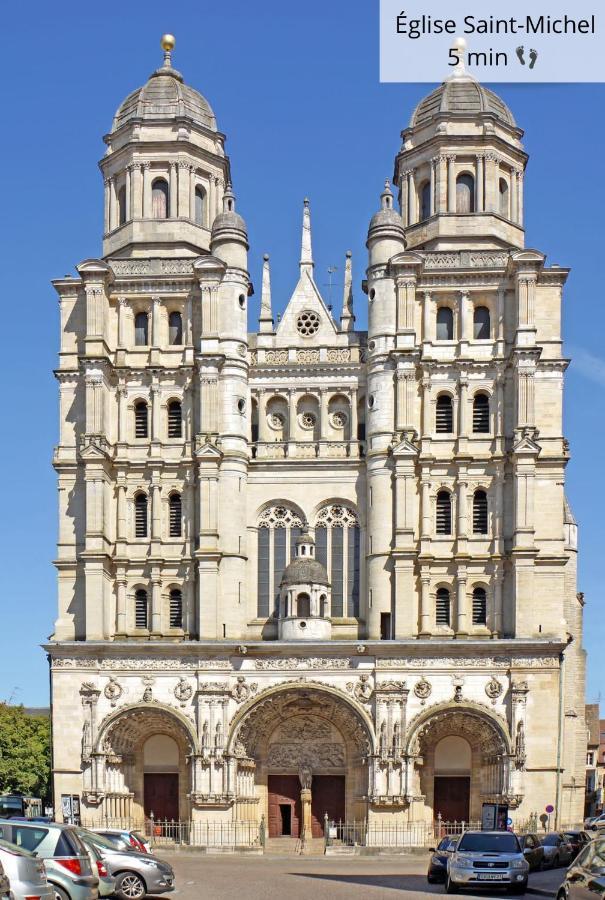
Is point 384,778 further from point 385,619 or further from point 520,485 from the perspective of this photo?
point 520,485

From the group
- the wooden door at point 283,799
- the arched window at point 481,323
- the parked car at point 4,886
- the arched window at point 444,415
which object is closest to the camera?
the parked car at point 4,886

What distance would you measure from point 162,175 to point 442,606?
21.6 m

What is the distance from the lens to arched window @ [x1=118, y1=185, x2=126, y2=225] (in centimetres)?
6806

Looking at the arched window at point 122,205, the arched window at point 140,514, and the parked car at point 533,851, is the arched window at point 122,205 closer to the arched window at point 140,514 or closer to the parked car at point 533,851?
the arched window at point 140,514

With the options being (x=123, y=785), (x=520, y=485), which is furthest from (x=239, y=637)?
(x=520, y=485)

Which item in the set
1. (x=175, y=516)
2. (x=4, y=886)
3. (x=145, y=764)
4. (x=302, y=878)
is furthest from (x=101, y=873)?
(x=175, y=516)

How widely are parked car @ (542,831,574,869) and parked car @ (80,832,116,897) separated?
1877 cm

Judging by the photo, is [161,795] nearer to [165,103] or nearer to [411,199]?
[411,199]

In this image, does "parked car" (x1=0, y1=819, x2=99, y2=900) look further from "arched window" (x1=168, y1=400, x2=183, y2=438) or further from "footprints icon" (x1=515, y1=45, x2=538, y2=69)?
"arched window" (x1=168, y1=400, x2=183, y2=438)

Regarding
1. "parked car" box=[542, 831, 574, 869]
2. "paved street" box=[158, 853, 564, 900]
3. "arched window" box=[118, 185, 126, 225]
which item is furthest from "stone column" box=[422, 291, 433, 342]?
"parked car" box=[542, 831, 574, 869]

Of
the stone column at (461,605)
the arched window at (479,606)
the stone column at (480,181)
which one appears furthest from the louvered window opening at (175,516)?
the stone column at (480,181)

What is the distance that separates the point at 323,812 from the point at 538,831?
8.49m

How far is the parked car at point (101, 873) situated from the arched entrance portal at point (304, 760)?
96.8 feet

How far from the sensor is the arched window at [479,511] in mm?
63241
